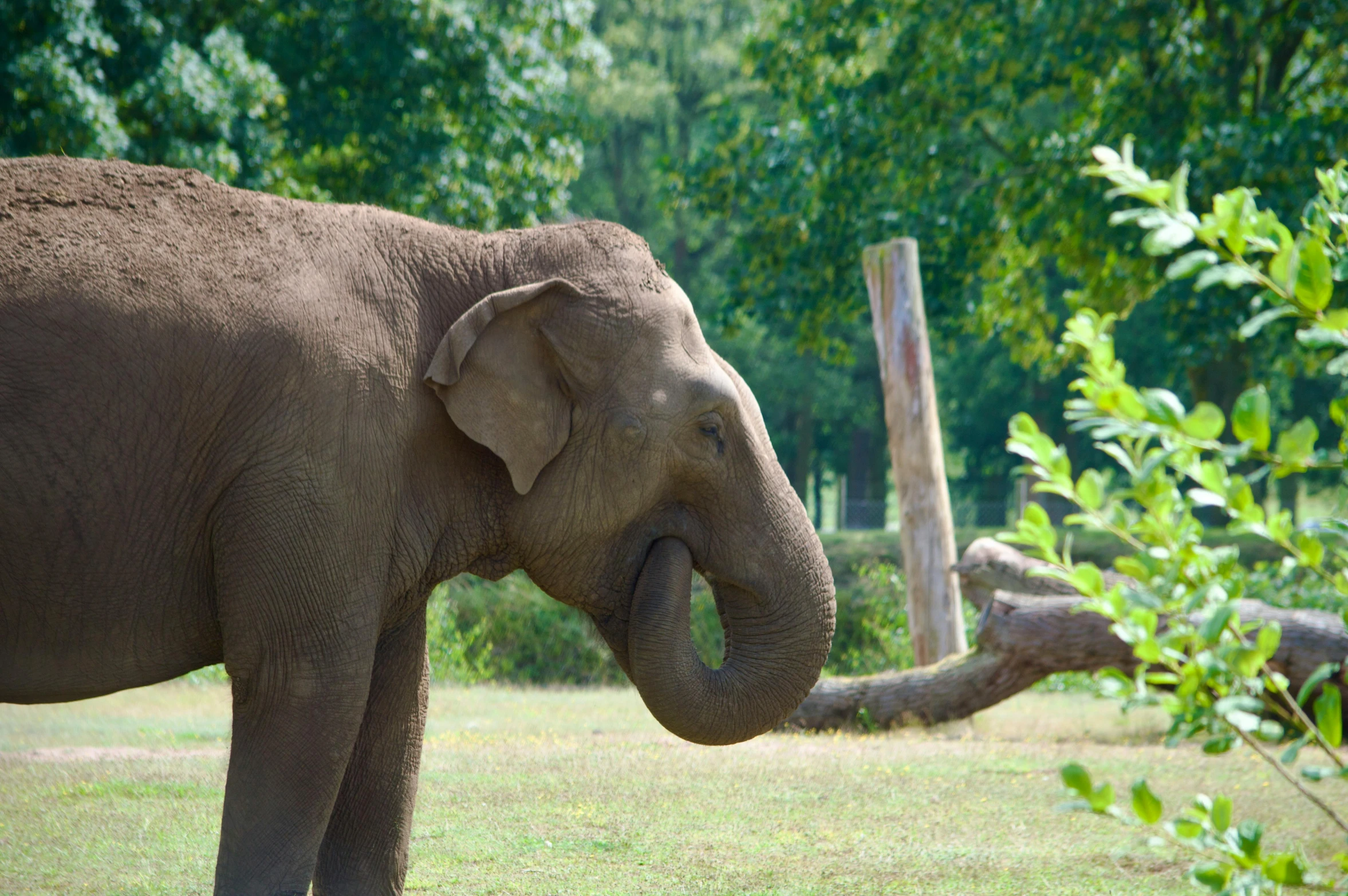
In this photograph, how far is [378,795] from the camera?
4547 mm

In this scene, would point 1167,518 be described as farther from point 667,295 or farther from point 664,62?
point 664,62

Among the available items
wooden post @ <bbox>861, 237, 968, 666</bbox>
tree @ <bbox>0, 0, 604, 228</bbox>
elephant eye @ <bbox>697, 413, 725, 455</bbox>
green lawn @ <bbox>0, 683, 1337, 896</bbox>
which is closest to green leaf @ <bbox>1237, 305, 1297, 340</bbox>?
elephant eye @ <bbox>697, 413, 725, 455</bbox>

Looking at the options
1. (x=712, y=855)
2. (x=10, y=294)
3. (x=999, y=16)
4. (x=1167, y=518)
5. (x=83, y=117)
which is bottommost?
(x=712, y=855)

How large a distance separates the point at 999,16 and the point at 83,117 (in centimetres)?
1132

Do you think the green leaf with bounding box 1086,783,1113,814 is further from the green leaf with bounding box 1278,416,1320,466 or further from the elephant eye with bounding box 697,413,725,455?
the elephant eye with bounding box 697,413,725,455

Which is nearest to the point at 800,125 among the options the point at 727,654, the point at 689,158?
the point at 727,654

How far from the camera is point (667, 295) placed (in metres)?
4.36

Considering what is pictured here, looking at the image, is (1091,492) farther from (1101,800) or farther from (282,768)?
(282,768)

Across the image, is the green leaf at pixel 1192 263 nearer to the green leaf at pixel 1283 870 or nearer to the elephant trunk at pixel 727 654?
the green leaf at pixel 1283 870

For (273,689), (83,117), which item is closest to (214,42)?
(83,117)

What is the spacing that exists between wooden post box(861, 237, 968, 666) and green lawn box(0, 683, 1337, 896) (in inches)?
48.8

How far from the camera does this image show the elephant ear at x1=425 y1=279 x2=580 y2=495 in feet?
13.2

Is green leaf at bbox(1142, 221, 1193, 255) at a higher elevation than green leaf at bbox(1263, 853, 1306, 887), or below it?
higher

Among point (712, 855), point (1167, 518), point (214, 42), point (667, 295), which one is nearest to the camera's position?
point (1167, 518)
